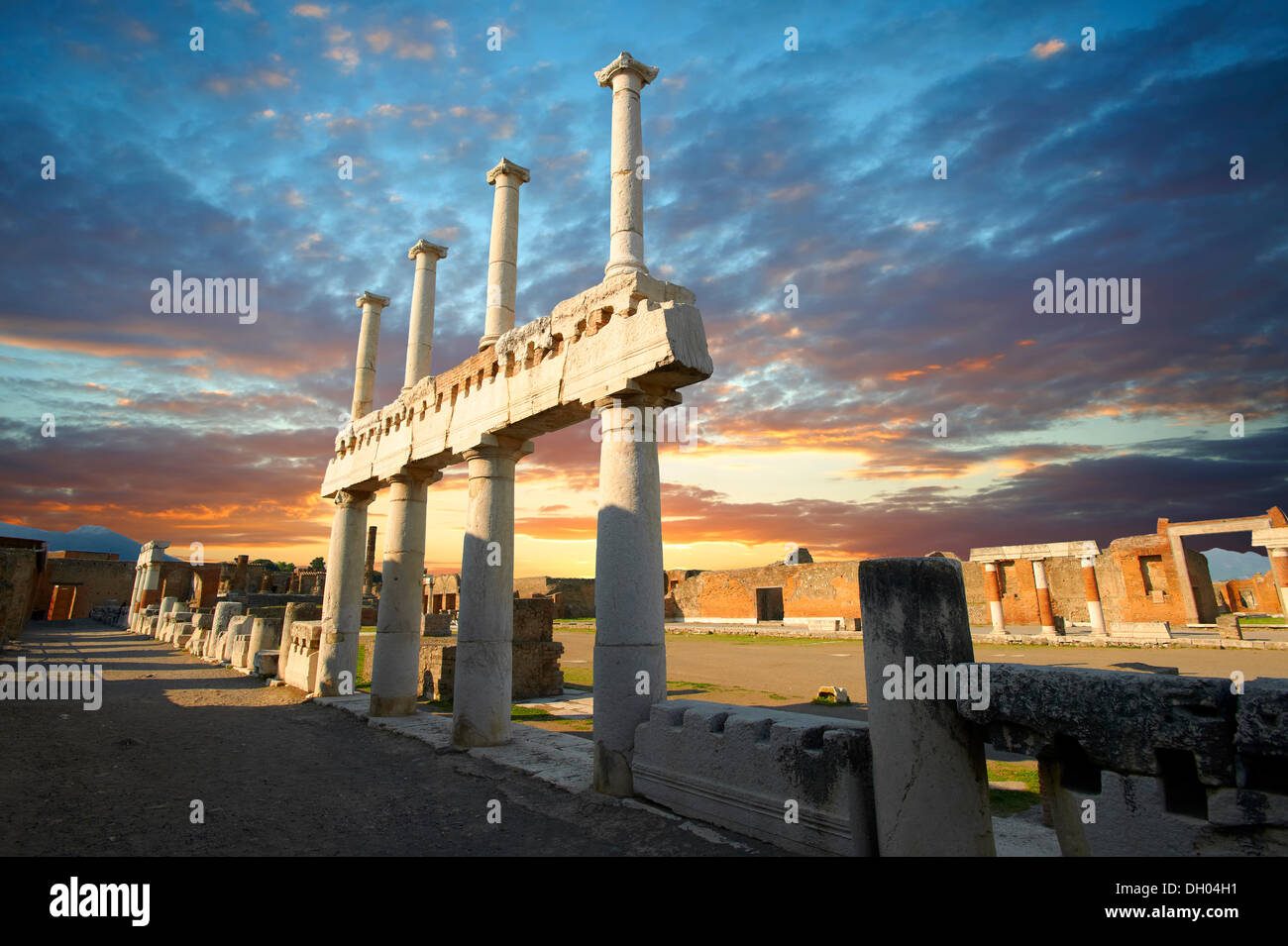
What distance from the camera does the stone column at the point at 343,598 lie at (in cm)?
1223

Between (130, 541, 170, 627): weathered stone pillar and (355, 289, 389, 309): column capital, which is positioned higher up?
(355, 289, 389, 309): column capital

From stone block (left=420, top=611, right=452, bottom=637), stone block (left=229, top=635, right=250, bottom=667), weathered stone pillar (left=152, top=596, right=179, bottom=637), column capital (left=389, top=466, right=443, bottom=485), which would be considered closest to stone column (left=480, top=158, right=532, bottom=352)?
column capital (left=389, top=466, right=443, bottom=485)

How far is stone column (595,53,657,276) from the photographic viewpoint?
23.2 feet

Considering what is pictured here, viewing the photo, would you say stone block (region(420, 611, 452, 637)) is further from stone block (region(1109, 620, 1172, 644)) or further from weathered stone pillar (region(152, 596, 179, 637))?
stone block (region(1109, 620, 1172, 644))

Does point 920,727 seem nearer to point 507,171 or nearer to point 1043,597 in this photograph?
point 507,171

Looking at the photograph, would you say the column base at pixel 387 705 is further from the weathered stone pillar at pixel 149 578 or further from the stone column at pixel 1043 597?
the weathered stone pillar at pixel 149 578

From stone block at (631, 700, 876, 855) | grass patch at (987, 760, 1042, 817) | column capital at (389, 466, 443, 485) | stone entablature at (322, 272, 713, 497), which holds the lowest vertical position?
grass patch at (987, 760, 1042, 817)

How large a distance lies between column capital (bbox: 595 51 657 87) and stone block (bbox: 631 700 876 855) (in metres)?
6.88

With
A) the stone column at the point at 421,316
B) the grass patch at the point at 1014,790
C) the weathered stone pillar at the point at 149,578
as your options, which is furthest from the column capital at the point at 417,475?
the weathered stone pillar at the point at 149,578

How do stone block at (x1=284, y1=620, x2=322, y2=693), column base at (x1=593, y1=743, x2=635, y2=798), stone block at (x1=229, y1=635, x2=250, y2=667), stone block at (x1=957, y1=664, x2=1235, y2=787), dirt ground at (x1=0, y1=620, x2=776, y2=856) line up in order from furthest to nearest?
stone block at (x1=229, y1=635, x2=250, y2=667)
stone block at (x1=284, y1=620, x2=322, y2=693)
column base at (x1=593, y1=743, x2=635, y2=798)
dirt ground at (x1=0, y1=620, x2=776, y2=856)
stone block at (x1=957, y1=664, x2=1235, y2=787)

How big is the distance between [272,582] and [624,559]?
42337 millimetres

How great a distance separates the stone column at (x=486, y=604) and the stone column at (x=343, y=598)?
15.9 ft
